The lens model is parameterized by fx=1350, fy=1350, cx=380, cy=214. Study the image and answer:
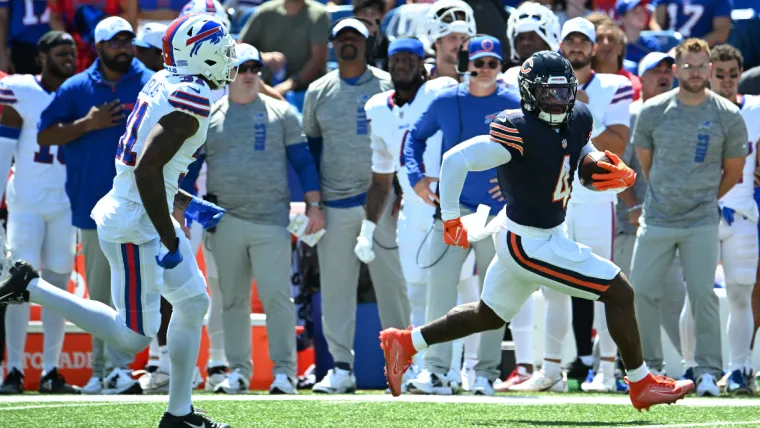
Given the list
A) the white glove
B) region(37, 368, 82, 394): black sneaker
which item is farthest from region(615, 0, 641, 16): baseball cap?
region(37, 368, 82, 394): black sneaker

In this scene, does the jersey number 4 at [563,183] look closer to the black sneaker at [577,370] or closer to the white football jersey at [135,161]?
the white football jersey at [135,161]

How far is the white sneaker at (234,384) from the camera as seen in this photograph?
28.6 feet

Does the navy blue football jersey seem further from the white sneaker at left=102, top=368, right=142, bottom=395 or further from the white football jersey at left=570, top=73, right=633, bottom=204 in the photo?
the white sneaker at left=102, top=368, right=142, bottom=395

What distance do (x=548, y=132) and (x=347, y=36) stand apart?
2.95 m

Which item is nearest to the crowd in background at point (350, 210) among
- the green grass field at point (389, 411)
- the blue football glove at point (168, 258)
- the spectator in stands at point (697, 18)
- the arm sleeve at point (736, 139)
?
the arm sleeve at point (736, 139)

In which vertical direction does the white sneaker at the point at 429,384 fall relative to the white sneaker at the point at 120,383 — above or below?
above

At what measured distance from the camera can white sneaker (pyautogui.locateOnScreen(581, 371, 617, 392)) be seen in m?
8.80

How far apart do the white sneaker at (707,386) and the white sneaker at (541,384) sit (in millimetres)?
898

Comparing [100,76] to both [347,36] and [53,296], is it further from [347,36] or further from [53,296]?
[53,296]

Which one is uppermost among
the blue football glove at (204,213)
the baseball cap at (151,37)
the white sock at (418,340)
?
the baseball cap at (151,37)

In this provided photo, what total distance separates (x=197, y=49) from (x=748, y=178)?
454 centimetres

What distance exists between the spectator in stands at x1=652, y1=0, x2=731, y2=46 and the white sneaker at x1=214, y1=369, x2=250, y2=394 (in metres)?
5.42

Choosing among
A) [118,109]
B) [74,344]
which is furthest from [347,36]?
[74,344]

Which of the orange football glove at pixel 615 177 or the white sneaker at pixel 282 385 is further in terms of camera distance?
the white sneaker at pixel 282 385
